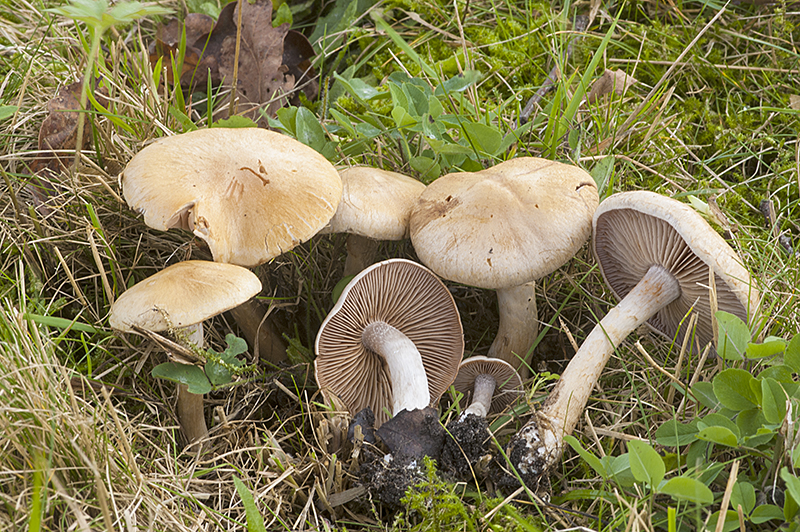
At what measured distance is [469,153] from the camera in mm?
2871

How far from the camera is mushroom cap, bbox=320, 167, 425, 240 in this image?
2436mm

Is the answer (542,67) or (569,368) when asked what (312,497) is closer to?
(569,368)

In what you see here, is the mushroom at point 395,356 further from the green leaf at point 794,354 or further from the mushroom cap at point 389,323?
the green leaf at point 794,354

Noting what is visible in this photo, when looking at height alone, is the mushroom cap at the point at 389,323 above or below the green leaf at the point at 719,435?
below

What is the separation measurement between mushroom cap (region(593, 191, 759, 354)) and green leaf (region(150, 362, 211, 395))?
1.63 meters

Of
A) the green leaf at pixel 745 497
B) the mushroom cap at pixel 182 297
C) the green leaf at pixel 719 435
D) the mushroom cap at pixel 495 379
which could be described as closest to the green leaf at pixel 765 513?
the green leaf at pixel 745 497

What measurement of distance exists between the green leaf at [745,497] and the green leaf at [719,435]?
0.40ft

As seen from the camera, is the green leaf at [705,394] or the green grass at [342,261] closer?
the green grass at [342,261]

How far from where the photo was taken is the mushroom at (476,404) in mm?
Answer: 2250

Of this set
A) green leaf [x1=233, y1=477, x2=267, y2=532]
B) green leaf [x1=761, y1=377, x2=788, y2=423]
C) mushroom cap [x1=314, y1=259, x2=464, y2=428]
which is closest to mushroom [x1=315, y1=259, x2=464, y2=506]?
mushroom cap [x1=314, y1=259, x2=464, y2=428]

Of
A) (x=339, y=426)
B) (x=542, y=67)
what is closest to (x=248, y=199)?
(x=339, y=426)

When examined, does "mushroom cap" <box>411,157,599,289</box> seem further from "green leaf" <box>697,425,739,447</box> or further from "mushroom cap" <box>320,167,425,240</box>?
"green leaf" <box>697,425,739,447</box>

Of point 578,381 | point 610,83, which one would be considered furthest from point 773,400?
point 610,83

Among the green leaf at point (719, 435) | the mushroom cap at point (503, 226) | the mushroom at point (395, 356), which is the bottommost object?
the mushroom at point (395, 356)
